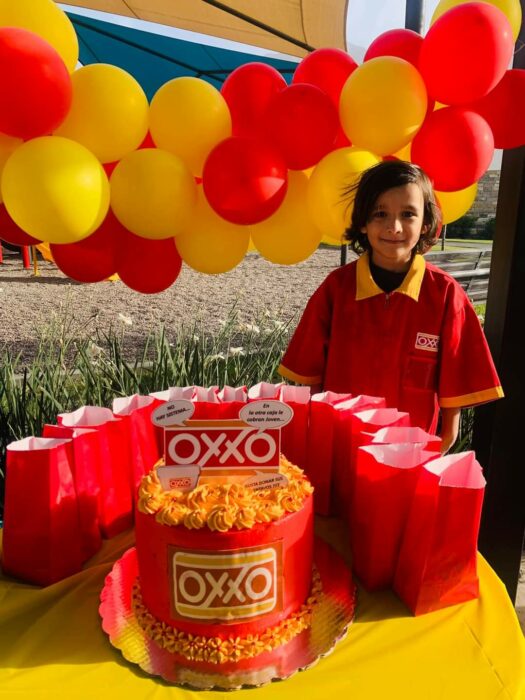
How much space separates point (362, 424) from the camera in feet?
3.76

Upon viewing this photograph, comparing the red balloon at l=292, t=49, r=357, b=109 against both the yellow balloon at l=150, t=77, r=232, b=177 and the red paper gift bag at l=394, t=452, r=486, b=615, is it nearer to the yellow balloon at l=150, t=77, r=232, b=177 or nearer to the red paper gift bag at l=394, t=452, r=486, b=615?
the yellow balloon at l=150, t=77, r=232, b=177

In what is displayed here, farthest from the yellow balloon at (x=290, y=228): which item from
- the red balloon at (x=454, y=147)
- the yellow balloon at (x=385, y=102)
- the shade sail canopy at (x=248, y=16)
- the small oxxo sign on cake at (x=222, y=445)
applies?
the shade sail canopy at (x=248, y=16)

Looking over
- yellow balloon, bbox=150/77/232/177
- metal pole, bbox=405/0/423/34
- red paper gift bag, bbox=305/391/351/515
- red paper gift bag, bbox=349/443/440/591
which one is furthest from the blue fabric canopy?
red paper gift bag, bbox=349/443/440/591

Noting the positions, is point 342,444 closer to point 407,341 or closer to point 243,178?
point 407,341

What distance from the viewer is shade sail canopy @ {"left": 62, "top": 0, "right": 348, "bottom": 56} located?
2.74 m

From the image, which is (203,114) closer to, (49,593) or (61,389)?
(49,593)

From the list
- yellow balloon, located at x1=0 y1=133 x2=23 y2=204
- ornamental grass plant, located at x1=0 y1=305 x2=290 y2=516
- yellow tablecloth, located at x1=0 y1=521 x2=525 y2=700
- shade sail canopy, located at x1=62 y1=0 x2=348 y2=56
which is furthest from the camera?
shade sail canopy, located at x1=62 y1=0 x2=348 y2=56

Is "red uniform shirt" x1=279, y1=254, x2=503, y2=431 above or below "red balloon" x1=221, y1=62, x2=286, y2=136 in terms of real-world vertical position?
below

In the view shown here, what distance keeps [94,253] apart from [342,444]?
90 cm

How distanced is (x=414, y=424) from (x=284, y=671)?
37.6 inches

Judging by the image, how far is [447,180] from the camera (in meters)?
1.46

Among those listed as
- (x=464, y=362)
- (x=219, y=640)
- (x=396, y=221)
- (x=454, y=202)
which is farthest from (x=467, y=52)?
(x=219, y=640)

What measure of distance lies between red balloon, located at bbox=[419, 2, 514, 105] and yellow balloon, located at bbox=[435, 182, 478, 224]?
401 millimetres

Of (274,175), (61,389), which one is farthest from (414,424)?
(61,389)
